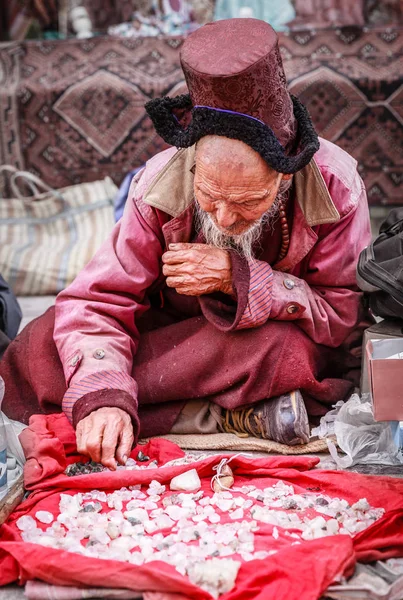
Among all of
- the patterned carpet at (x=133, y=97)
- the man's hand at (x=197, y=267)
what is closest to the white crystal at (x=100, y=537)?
the man's hand at (x=197, y=267)

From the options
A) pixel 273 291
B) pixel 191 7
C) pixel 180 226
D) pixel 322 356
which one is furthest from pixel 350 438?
pixel 191 7

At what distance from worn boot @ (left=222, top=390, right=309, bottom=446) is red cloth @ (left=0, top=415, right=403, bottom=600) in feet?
0.51

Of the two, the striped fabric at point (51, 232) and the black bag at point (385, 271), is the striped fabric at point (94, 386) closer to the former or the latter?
the black bag at point (385, 271)

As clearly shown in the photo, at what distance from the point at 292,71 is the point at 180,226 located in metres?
2.70

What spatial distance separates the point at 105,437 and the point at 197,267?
2.11ft

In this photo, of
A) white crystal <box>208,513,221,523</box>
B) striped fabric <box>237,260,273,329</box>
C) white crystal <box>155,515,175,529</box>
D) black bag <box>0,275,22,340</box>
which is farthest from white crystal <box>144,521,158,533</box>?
black bag <box>0,275,22,340</box>

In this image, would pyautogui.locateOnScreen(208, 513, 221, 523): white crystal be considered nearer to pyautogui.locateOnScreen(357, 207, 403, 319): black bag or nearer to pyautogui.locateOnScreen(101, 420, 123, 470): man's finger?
pyautogui.locateOnScreen(101, 420, 123, 470): man's finger

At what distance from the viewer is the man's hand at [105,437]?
2434 millimetres

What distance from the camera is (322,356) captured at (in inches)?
115

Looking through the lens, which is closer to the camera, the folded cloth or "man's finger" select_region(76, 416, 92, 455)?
the folded cloth

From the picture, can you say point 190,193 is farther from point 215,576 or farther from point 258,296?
point 215,576

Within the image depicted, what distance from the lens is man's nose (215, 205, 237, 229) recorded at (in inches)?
97.8

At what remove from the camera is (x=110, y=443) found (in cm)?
244

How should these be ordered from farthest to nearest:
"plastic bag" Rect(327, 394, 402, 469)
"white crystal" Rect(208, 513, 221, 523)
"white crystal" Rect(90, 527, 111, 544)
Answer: "plastic bag" Rect(327, 394, 402, 469) → "white crystal" Rect(208, 513, 221, 523) → "white crystal" Rect(90, 527, 111, 544)
